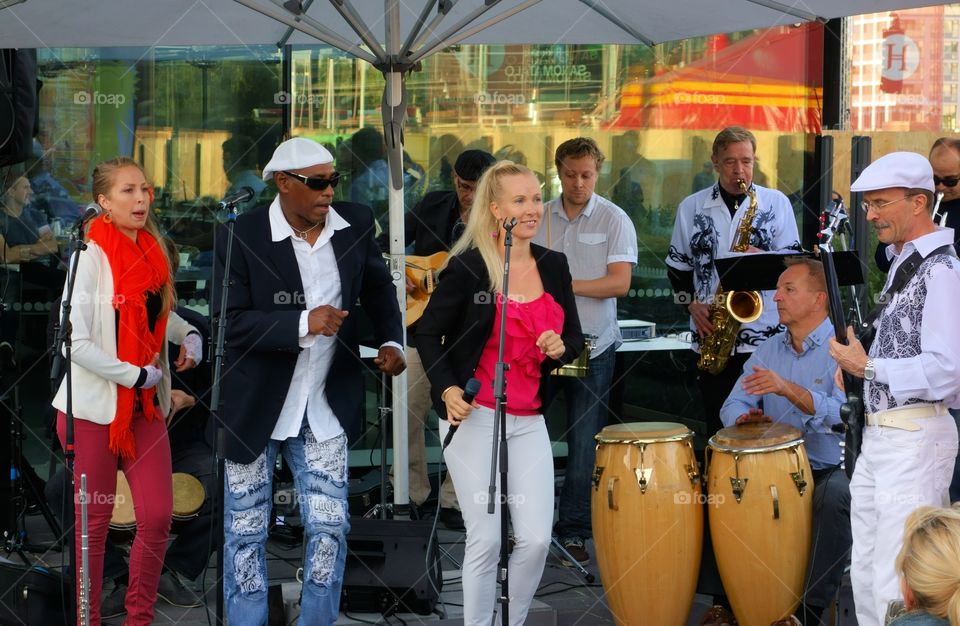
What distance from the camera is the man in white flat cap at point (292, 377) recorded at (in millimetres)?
4664

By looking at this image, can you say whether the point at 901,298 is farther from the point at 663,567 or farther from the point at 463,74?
the point at 463,74

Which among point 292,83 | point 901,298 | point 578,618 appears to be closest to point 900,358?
point 901,298

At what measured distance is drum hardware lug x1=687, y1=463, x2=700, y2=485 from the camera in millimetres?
5188

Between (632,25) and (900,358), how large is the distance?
2786 millimetres

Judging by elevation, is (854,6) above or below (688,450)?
above

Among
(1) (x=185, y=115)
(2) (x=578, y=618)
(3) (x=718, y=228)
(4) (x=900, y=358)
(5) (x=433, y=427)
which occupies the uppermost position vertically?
(1) (x=185, y=115)

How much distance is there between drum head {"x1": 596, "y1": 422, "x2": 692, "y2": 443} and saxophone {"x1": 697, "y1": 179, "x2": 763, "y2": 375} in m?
1.20

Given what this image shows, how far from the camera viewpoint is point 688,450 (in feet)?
17.1

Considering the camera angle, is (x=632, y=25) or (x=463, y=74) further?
(x=463, y=74)
